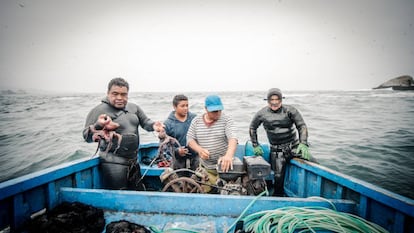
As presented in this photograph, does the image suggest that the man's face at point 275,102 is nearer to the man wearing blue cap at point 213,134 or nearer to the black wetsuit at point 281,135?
the black wetsuit at point 281,135

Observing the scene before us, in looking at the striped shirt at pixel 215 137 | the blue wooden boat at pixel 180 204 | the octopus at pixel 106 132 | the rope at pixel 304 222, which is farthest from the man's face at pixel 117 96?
the rope at pixel 304 222

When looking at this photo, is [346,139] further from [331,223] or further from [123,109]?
[123,109]

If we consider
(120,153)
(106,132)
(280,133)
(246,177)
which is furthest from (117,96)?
(280,133)

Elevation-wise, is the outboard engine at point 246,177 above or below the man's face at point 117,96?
below

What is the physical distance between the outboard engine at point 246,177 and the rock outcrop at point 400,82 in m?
80.4

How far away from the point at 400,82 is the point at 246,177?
91.3 meters

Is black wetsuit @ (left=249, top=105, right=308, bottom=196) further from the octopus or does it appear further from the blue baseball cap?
the octopus

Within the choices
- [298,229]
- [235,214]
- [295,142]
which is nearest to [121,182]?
[235,214]

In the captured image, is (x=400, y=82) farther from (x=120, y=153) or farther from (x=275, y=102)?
(x=120, y=153)

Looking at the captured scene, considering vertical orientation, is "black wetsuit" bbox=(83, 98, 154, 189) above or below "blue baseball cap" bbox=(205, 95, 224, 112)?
below

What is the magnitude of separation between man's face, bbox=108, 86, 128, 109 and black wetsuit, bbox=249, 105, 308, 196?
2.82m

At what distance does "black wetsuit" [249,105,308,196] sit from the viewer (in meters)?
4.22

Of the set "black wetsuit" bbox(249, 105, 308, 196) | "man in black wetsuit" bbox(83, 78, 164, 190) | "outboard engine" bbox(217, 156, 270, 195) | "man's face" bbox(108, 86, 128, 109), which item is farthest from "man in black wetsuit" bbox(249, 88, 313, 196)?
"man's face" bbox(108, 86, 128, 109)

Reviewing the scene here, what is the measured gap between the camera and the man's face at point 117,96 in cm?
333
